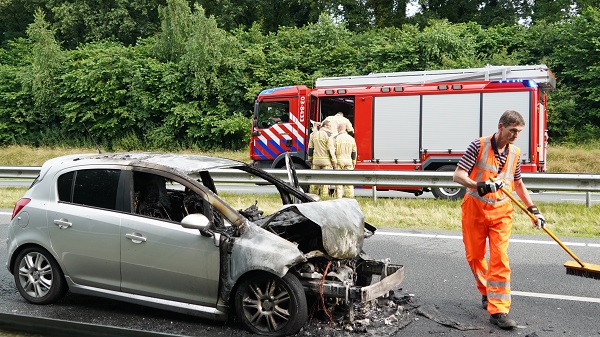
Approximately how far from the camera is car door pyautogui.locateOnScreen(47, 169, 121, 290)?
17.6ft

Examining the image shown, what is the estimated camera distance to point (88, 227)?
545cm

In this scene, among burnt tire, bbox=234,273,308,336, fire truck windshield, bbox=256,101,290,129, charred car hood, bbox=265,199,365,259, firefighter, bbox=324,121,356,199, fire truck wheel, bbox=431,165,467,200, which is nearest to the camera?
burnt tire, bbox=234,273,308,336

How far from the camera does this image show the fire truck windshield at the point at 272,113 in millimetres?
16516

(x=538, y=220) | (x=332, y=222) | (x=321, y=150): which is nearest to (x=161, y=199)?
(x=332, y=222)

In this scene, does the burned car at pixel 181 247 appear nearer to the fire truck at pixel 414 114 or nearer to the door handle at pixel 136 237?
the door handle at pixel 136 237

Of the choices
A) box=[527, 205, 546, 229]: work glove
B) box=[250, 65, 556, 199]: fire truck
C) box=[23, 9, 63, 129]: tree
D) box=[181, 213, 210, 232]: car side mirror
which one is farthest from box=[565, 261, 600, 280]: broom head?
box=[23, 9, 63, 129]: tree

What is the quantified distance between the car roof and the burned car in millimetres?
11

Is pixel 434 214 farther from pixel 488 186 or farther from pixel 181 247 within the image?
pixel 181 247

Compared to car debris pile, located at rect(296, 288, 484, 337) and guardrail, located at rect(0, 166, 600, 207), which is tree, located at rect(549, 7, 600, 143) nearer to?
guardrail, located at rect(0, 166, 600, 207)

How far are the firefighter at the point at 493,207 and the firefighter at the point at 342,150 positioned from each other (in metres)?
7.41

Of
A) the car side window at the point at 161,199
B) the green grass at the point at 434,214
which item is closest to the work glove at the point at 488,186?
the car side window at the point at 161,199

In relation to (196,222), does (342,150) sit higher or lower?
higher

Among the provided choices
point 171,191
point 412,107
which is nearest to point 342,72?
point 412,107

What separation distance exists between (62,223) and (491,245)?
3756mm
